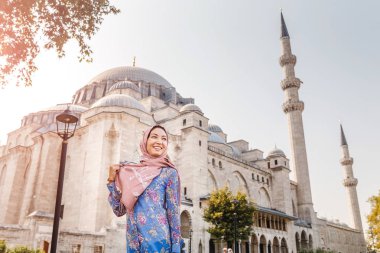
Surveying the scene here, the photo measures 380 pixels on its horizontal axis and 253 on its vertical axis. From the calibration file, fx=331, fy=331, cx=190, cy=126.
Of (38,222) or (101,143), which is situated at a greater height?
(101,143)

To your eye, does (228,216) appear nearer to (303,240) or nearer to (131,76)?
(303,240)

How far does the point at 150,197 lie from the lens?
2.93m

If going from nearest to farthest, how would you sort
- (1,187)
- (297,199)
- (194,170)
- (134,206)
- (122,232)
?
(134,206)
(122,232)
(194,170)
(1,187)
(297,199)

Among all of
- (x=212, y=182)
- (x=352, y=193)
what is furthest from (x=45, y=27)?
(x=352, y=193)

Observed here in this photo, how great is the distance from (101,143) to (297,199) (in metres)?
25.8

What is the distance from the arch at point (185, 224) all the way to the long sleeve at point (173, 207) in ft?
61.4

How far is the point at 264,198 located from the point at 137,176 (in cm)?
3310

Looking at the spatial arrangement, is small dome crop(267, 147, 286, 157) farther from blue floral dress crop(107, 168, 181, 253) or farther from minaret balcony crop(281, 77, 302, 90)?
blue floral dress crop(107, 168, 181, 253)

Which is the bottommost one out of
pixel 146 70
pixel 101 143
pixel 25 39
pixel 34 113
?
pixel 25 39

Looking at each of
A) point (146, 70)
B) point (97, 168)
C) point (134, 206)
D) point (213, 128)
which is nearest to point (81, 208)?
point (97, 168)

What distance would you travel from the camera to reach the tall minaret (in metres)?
35.8

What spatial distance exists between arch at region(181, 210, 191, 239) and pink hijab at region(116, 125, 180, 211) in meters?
18.7

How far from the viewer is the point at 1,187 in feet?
82.7

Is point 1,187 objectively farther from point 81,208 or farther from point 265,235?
point 265,235
